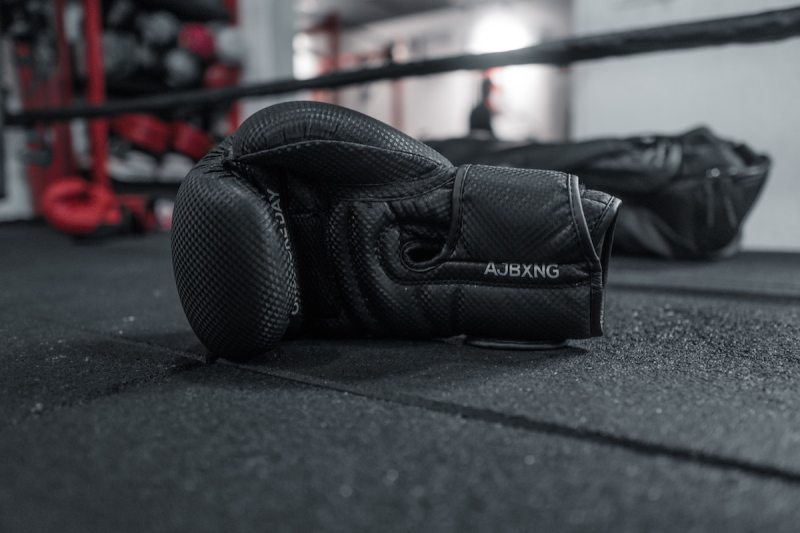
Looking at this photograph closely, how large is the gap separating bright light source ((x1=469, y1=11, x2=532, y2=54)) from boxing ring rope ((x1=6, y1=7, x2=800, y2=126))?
14.3ft

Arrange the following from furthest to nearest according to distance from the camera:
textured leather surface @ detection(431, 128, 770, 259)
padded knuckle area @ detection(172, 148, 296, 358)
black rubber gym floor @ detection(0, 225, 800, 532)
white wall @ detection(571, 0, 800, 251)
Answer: white wall @ detection(571, 0, 800, 251) → textured leather surface @ detection(431, 128, 770, 259) → padded knuckle area @ detection(172, 148, 296, 358) → black rubber gym floor @ detection(0, 225, 800, 532)

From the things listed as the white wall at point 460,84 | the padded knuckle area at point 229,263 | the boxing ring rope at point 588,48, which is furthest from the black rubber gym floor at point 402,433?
the white wall at point 460,84

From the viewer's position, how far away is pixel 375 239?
68 centimetres

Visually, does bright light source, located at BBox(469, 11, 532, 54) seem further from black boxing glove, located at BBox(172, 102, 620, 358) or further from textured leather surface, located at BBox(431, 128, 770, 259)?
black boxing glove, located at BBox(172, 102, 620, 358)

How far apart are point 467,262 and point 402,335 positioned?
13 centimetres

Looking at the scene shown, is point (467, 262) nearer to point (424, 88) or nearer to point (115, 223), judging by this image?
point (115, 223)

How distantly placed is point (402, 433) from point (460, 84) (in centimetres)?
626

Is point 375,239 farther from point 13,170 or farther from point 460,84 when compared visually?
point 460,84

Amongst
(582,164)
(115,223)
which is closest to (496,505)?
(582,164)

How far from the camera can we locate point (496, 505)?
35 centimetres

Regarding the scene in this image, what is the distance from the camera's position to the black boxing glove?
61cm

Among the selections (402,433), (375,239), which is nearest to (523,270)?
(375,239)

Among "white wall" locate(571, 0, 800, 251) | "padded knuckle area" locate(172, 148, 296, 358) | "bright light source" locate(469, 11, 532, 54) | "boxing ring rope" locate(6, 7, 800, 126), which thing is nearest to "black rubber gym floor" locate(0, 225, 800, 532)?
"padded knuckle area" locate(172, 148, 296, 358)

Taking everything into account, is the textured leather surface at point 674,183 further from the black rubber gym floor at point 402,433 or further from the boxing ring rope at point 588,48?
the black rubber gym floor at point 402,433
